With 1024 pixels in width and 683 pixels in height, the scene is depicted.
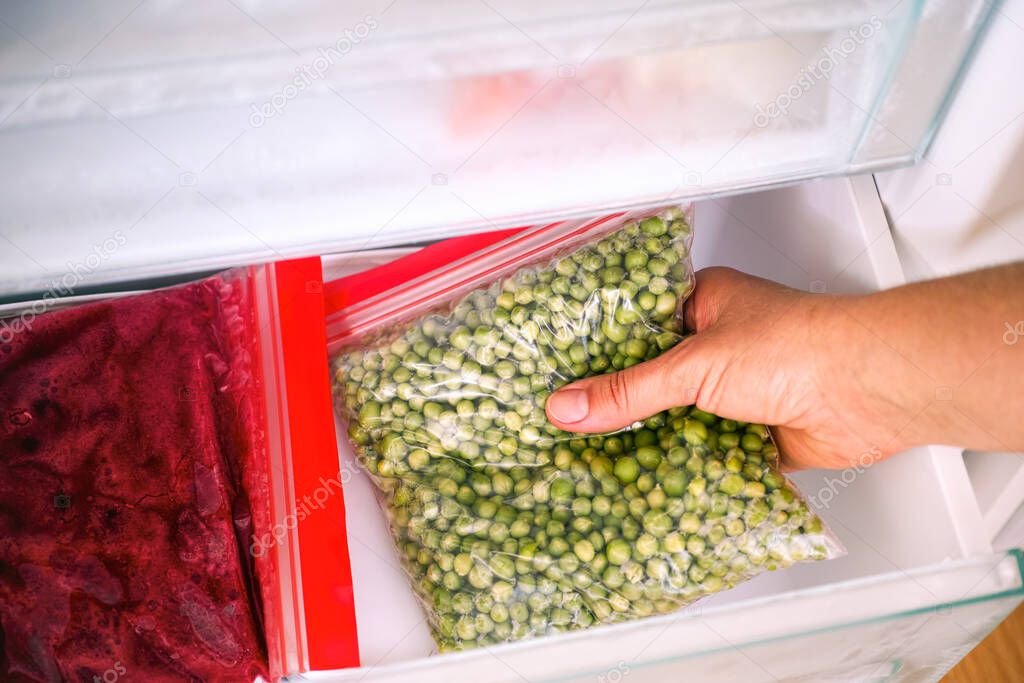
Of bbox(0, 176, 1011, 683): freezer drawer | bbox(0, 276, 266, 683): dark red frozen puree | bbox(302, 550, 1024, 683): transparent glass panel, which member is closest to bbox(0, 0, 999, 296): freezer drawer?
bbox(0, 276, 266, 683): dark red frozen puree

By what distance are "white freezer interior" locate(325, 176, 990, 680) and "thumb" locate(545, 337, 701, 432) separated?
26cm

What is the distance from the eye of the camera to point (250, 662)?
802mm

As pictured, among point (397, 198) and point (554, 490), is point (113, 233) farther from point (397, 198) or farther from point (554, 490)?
point (554, 490)

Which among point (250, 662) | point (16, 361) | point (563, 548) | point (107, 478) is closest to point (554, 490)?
point (563, 548)

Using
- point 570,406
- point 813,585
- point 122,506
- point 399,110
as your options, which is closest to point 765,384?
point 570,406

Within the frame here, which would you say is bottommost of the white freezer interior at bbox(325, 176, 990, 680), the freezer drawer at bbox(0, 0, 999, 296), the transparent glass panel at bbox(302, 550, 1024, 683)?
the transparent glass panel at bbox(302, 550, 1024, 683)

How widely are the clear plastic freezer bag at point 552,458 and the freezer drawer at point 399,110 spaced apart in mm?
187

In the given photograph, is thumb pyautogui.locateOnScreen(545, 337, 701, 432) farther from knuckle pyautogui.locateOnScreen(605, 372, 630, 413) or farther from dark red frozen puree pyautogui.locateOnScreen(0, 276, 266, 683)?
dark red frozen puree pyautogui.locateOnScreen(0, 276, 266, 683)

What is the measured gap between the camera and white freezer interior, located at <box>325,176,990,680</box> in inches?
34.5

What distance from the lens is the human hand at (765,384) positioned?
2.65ft

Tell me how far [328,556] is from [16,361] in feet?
1.34

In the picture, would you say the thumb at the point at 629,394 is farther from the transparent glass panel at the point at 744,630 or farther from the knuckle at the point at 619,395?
the transparent glass panel at the point at 744,630

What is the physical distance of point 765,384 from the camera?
0.83 meters

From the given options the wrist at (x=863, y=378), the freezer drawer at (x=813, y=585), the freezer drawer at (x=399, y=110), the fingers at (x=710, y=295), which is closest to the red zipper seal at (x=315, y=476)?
the freezer drawer at (x=813, y=585)
